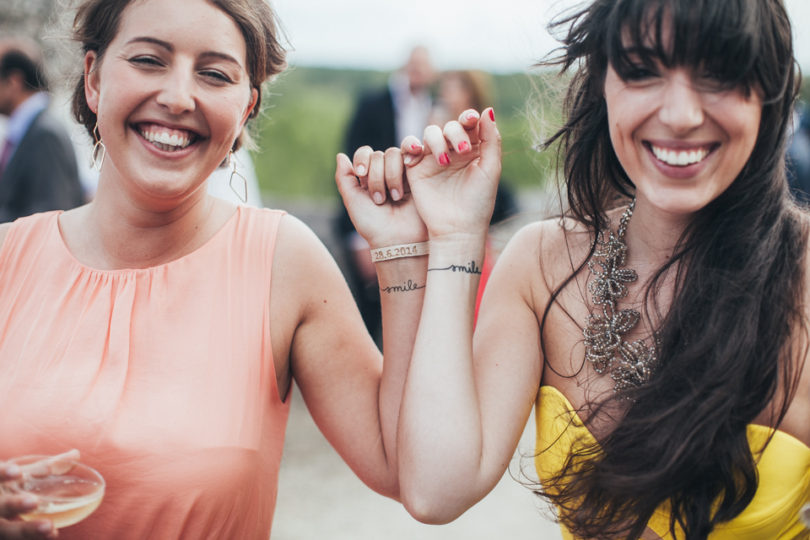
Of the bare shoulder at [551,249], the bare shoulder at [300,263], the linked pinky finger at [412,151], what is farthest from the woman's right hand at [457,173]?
the bare shoulder at [300,263]

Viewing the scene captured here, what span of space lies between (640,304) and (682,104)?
51 centimetres

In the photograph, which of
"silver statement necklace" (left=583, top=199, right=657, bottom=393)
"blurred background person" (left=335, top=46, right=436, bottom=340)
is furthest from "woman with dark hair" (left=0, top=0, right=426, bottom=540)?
"blurred background person" (left=335, top=46, right=436, bottom=340)

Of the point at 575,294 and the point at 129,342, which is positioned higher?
the point at 575,294

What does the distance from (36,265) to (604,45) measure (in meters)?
1.50

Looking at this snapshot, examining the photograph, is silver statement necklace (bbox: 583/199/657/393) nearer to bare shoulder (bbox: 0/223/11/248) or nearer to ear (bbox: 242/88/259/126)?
ear (bbox: 242/88/259/126)

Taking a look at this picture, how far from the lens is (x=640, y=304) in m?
2.03

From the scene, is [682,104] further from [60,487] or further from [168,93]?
[60,487]

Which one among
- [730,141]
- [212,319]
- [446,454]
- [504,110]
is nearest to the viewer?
[730,141]

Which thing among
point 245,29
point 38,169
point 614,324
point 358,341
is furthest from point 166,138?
point 38,169

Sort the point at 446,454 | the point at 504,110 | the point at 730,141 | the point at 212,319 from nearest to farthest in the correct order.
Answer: the point at 730,141, the point at 446,454, the point at 212,319, the point at 504,110

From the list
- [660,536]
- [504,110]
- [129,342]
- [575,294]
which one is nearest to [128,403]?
[129,342]

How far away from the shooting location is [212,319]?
2047mm

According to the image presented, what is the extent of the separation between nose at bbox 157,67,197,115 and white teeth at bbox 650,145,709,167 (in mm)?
1085

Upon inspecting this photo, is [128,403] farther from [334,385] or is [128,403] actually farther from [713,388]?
[713,388]
